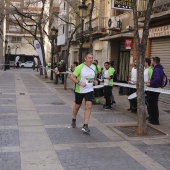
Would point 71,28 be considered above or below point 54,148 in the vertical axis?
above

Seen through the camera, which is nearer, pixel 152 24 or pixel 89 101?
pixel 89 101

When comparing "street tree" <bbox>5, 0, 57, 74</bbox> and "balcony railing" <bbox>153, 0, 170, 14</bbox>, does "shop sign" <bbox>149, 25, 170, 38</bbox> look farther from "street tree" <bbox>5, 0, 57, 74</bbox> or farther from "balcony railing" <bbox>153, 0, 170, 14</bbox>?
"street tree" <bbox>5, 0, 57, 74</bbox>

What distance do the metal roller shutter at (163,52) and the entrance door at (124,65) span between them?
14.8ft

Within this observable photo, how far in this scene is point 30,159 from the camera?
16.5 ft

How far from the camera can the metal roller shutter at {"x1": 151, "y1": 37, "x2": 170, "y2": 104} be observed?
1278 cm

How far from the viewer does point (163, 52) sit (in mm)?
13281

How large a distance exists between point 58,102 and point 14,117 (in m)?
3.38

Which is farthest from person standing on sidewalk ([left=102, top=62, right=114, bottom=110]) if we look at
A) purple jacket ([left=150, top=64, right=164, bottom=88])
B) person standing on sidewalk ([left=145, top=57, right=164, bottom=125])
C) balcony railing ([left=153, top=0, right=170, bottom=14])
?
balcony railing ([left=153, top=0, right=170, bottom=14])

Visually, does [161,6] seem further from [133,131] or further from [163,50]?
[133,131]

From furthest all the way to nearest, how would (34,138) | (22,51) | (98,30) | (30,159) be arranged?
(22,51) < (98,30) < (34,138) < (30,159)

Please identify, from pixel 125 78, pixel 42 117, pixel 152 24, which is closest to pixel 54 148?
pixel 42 117

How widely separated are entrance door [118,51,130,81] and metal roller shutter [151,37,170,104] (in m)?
4.50

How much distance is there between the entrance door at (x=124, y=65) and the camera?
1867 centimetres

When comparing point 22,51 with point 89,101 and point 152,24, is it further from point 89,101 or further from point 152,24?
point 89,101
